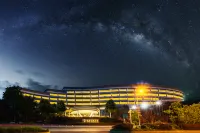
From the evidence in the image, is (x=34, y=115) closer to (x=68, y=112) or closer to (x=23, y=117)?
(x=23, y=117)

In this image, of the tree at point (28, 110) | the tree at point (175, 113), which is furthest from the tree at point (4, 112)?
the tree at point (175, 113)

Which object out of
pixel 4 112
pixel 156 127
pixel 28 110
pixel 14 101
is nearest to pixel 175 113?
pixel 156 127

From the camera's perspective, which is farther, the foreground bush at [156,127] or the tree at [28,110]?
the tree at [28,110]

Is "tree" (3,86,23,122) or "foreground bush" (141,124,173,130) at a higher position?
"tree" (3,86,23,122)

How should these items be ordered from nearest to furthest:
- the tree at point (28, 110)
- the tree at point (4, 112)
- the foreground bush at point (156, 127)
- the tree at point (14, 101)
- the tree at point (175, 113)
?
the foreground bush at point (156, 127), the tree at point (175, 113), the tree at point (4, 112), the tree at point (14, 101), the tree at point (28, 110)

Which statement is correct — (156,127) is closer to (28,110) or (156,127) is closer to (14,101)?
(14,101)

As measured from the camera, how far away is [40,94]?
648 ft

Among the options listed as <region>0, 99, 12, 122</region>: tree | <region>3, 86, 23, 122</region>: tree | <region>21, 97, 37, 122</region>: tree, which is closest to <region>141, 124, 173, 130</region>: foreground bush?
<region>0, 99, 12, 122</region>: tree

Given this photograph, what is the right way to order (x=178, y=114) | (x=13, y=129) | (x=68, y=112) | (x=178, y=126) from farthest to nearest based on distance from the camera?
(x=68, y=112), (x=178, y=114), (x=178, y=126), (x=13, y=129)

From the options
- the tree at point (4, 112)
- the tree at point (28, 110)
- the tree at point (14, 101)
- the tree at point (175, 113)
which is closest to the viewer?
the tree at point (175, 113)

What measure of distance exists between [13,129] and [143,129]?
16.8 metres

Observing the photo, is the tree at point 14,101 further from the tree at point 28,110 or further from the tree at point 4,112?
the tree at point 28,110

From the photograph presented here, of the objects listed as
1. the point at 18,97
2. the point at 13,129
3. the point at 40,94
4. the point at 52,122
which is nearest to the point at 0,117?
the point at 18,97

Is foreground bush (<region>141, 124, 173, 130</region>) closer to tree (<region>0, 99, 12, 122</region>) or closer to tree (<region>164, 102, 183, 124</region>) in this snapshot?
tree (<region>164, 102, 183, 124</region>)
